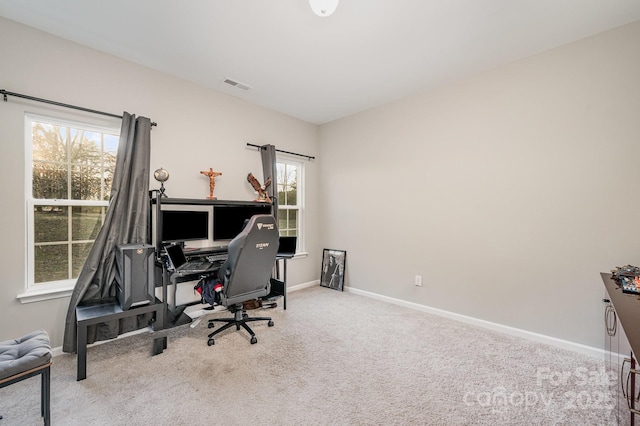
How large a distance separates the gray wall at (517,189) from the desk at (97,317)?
8.97ft

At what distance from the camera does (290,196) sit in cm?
454

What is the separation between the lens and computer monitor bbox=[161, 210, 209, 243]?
9.68 feet

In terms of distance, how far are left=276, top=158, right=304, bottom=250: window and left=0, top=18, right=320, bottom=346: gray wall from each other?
0.40 m

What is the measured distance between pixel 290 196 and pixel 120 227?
2.40m

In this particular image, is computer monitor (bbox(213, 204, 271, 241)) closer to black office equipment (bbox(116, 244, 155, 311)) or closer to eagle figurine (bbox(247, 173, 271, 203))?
eagle figurine (bbox(247, 173, 271, 203))

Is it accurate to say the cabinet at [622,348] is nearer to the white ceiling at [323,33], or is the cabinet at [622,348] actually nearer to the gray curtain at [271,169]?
the white ceiling at [323,33]

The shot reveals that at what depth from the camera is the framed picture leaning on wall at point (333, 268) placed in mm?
4402

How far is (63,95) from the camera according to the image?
248 centimetres

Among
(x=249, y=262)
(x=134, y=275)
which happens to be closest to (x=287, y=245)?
(x=249, y=262)

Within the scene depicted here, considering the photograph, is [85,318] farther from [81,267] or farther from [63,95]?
[63,95]

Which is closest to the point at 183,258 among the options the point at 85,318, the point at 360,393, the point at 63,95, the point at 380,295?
the point at 85,318

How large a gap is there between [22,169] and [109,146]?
685 mm

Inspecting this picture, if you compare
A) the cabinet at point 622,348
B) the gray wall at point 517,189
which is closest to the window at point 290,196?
the gray wall at point 517,189

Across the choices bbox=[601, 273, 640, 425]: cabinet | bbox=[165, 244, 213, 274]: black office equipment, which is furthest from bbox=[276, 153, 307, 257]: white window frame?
bbox=[601, 273, 640, 425]: cabinet
